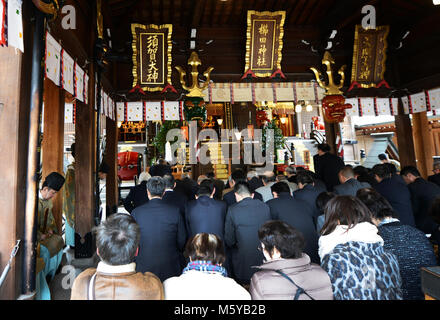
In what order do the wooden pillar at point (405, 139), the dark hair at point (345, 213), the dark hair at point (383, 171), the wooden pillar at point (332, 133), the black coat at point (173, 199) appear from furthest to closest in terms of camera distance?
the wooden pillar at point (405, 139), the wooden pillar at point (332, 133), the dark hair at point (383, 171), the black coat at point (173, 199), the dark hair at point (345, 213)

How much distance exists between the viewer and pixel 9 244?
215 cm

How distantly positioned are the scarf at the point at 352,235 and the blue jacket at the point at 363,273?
62 millimetres

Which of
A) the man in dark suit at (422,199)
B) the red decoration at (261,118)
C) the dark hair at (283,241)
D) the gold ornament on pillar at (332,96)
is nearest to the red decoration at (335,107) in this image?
the gold ornament on pillar at (332,96)

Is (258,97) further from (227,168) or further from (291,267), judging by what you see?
(291,267)

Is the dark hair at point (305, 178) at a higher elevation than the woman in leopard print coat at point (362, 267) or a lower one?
higher

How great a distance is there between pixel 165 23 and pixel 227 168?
7.30 meters

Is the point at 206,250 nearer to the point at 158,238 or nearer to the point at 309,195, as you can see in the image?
the point at 158,238

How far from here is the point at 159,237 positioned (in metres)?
2.62

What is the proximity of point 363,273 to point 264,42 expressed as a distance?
258 inches

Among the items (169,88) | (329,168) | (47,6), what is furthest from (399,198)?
(169,88)

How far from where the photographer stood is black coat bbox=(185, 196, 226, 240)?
3162 millimetres

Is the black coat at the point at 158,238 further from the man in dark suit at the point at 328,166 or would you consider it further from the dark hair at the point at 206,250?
the man in dark suit at the point at 328,166

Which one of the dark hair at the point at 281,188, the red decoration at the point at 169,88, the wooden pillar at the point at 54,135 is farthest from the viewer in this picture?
the red decoration at the point at 169,88

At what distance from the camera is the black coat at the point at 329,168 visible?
559cm
